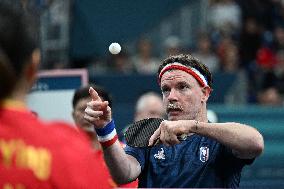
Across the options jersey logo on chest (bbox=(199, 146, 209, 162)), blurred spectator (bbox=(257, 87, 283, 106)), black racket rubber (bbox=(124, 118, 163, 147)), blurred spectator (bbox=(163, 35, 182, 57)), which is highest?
blurred spectator (bbox=(163, 35, 182, 57))

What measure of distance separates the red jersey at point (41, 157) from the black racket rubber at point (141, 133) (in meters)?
2.17

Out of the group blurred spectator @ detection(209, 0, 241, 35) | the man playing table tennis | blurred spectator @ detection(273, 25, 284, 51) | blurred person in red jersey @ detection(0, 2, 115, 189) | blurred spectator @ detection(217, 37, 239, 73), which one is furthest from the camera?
blurred spectator @ detection(209, 0, 241, 35)

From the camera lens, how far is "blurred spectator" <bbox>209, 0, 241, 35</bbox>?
14.7m

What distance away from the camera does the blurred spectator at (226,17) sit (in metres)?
14.7

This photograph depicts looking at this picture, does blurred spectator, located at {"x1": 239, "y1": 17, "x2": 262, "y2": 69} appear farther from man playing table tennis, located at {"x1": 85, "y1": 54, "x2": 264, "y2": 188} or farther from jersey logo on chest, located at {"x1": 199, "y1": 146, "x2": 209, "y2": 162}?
jersey logo on chest, located at {"x1": 199, "y1": 146, "x2": 209, "y2": 162}

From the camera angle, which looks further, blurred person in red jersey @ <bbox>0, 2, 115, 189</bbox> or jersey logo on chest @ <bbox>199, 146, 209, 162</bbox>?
jersey logo on chest @ <bbox>199, 146, 209, 162</bbox>

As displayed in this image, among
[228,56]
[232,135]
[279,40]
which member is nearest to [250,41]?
[279,40]

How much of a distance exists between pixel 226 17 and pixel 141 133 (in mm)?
10273

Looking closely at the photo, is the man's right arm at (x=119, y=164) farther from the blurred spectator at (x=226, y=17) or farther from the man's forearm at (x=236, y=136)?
the blurred spectator at (x=226, y=17)

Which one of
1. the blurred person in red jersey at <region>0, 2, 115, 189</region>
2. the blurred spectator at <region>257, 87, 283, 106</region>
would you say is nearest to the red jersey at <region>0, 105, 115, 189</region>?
the blurred person in red jersey at <region>0, 2, 115, 189</region>

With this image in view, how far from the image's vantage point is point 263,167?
1155cm

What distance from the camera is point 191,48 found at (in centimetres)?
1477

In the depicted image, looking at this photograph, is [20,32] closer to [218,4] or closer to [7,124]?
[7,124]

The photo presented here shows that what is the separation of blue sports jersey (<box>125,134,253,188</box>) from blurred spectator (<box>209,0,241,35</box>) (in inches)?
395
